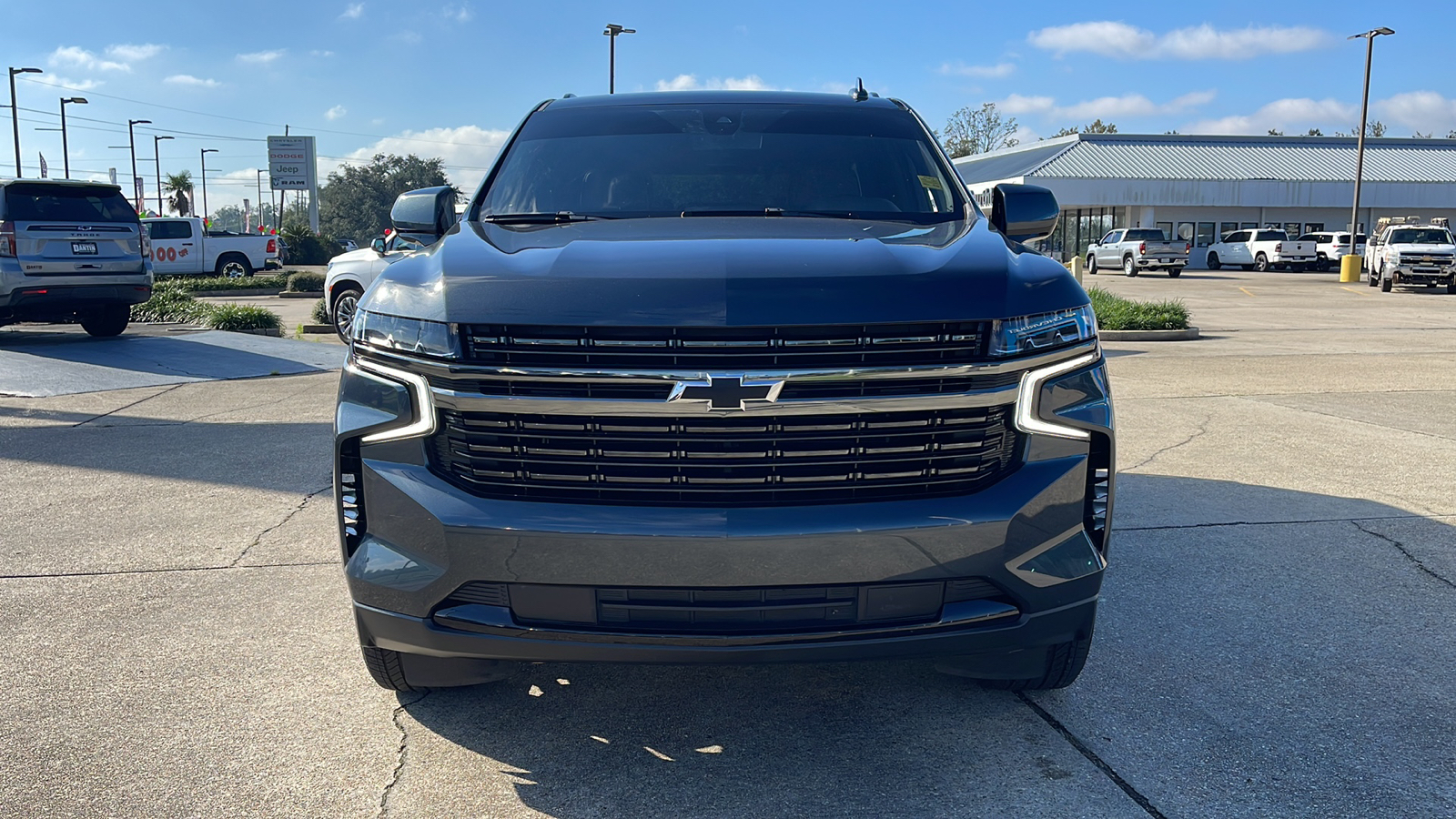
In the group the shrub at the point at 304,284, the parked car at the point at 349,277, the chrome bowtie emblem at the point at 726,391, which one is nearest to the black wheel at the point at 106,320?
the parked car at the point at 349,277

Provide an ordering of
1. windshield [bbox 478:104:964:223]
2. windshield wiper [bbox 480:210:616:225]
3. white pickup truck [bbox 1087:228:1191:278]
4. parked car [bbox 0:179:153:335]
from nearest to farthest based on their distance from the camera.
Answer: windshield wiper [bbox 480:210:616:225]
windshield [bbox 478:104:964:223]
parked car [bbox 0:179:153:335]
white pickup truck [bbox 1087:228:1191:278]

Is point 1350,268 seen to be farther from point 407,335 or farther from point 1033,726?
point 407,335

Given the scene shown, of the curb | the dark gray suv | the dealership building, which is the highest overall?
the dealership building

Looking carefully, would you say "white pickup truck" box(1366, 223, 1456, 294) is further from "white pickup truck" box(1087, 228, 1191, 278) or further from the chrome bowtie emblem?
the chrome bowtie emblem

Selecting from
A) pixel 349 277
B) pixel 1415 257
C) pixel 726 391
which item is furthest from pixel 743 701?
pixel 1415 257

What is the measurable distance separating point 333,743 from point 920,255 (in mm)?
2118

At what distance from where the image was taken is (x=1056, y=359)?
2883 mm

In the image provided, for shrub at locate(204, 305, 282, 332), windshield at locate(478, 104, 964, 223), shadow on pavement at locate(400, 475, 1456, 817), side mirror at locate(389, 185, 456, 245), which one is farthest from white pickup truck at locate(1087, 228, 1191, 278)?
side mirror at locate(389, 185, 456, 245)

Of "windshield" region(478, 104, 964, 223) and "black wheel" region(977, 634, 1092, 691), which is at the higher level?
"windshield" region(478, 104, 964, 223)

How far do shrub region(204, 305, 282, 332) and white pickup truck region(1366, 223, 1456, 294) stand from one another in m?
29.4

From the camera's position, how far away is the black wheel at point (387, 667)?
3.20 m

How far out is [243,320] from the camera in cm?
1706

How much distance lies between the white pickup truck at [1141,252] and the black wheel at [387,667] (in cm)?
4295

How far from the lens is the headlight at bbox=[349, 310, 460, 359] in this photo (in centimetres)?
279
